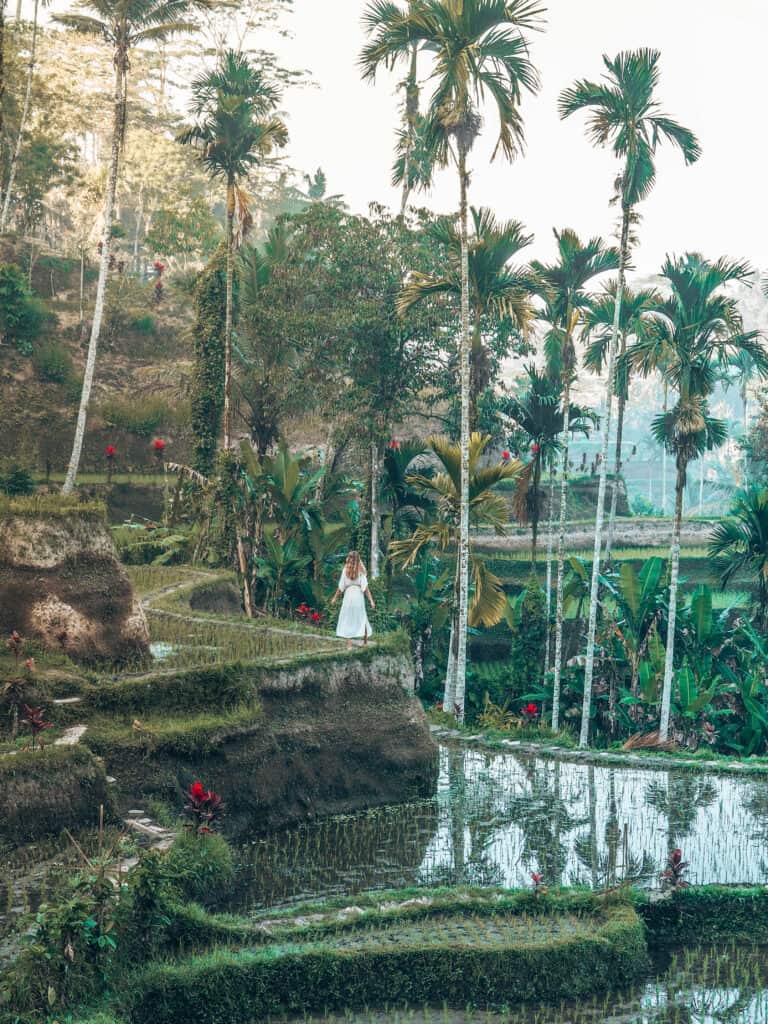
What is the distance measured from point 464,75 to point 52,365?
66.2 feet

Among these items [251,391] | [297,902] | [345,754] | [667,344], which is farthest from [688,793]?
[251,391]

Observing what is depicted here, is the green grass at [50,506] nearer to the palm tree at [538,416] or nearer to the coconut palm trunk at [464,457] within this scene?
the coconut palm trunk at [464,457]

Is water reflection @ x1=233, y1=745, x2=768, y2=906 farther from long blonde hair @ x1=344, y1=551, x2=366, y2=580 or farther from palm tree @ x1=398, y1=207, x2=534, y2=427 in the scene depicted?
palm tree @ x1=398, y1=207, x2=534, y2=427

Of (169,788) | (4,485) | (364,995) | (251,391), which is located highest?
(251,391)

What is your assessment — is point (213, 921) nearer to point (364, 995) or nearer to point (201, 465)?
point (364, 995)

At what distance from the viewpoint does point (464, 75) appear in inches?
758

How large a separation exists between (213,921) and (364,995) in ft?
4.36

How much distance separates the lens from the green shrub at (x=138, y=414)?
35.2 metres

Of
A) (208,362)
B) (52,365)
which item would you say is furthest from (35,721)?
(52,365)

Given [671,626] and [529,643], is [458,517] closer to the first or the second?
[671,626]

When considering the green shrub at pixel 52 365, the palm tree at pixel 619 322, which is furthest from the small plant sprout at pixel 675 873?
the green shrub at pixel 52 365

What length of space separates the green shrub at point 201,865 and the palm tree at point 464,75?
9174 millimetres

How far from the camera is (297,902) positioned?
1134 cm

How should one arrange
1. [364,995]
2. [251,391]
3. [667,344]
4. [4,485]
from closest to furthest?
[364,995], [4,485], [667,344], [251,391]
